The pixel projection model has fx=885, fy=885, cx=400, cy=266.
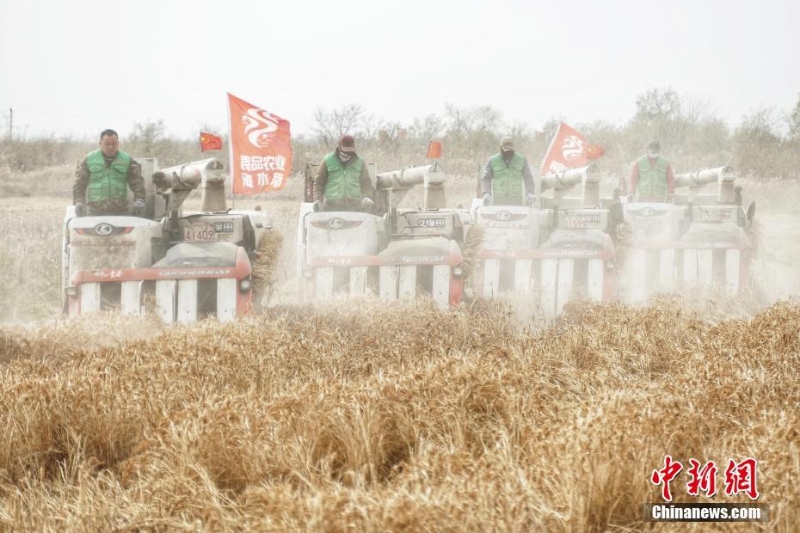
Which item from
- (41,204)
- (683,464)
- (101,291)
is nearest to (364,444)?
(683,464)

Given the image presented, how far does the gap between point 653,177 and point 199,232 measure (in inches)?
299

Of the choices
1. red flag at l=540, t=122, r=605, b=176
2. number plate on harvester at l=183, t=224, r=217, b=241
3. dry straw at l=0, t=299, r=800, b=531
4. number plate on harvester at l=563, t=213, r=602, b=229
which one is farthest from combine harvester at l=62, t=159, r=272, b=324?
red flag at l=540, t=122, r=605, b=176

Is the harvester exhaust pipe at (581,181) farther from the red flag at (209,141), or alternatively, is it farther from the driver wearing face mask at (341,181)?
the red flag at (209,141)

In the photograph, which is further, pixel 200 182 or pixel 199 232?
pixel 200 182

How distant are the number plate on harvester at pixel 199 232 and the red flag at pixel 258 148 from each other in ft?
22.9

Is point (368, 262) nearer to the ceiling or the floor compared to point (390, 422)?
nearer to the ceiling

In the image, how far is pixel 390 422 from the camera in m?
4.64

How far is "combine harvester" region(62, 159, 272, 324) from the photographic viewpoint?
8.71m

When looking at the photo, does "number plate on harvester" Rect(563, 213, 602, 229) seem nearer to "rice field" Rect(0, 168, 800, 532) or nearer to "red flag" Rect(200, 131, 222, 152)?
"rice field" Rect(0, 168, 800, 532)

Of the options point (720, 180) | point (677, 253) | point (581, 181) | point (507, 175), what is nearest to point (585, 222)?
point (507, 175)

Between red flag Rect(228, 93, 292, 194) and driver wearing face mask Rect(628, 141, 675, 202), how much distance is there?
257 inches

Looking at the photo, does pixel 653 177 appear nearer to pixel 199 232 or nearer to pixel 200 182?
pixel 200 182

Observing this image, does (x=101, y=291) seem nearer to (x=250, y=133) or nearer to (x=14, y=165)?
(x=250, y=133)

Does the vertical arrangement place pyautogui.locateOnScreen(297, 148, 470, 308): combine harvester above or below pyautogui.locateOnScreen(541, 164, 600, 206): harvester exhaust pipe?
below
